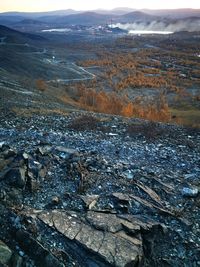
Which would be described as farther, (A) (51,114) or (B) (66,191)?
(A) (51,114)

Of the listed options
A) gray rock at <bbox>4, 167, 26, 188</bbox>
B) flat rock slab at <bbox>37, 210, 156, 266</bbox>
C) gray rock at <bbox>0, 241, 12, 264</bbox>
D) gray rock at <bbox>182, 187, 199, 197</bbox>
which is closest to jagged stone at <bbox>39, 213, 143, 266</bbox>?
flat rock slab at <bbox>37, 210, 156, 266</bbox>

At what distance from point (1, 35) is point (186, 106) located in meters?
77.2

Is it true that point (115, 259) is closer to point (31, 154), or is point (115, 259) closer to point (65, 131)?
point (31, 154)

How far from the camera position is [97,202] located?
995 centimetres

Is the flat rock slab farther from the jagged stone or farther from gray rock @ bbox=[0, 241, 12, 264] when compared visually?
gray rock @ bbox=[0, 241, 12, 264]

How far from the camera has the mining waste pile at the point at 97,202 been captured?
302 inches

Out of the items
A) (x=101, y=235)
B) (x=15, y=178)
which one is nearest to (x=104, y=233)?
(x=101, y=235)

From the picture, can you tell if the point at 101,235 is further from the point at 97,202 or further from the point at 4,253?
the point at 4,253

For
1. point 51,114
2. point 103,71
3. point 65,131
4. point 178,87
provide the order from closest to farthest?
point 65,131 → point 51,114 → point 178,87 → point 103,71

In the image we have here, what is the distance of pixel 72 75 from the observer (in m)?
63.2

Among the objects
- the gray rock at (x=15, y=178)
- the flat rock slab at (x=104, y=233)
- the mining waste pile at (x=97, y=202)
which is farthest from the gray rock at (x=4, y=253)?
the gray rock at (x=15, y=178)

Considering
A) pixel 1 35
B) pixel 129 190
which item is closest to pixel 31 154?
pixel 129 190

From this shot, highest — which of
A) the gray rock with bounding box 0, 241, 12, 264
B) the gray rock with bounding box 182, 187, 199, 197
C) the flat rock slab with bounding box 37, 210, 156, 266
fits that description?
the gray rock with bounding box 0, 241, 12, 264

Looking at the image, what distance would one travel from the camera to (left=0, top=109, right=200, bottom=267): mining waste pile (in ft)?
25.2
